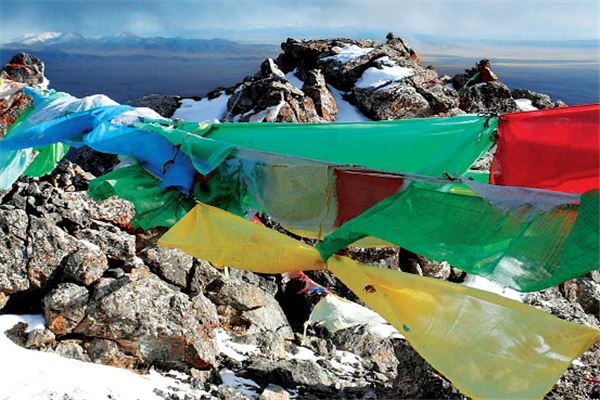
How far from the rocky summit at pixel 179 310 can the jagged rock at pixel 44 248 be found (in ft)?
0.06

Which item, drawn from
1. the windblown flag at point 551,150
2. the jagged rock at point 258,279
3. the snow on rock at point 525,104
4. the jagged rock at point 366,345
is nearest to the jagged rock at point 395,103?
the snow on rock at point 525,104

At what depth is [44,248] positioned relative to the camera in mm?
9539

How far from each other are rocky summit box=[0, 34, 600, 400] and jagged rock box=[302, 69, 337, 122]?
2400mm

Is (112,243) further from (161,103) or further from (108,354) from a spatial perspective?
(161,103)

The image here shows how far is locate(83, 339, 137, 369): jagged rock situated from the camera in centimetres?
880

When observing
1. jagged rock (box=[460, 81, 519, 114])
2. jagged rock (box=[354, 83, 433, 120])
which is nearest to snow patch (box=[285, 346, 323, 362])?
jagged rock (box=[354, 83, 433, 120])

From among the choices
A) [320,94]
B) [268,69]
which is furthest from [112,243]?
[268,69]

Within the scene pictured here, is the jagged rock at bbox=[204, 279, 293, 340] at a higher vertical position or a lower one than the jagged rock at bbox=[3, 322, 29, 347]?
lower

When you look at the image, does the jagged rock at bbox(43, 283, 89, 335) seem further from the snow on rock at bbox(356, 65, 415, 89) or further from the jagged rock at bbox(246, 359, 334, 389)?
the snow on rock at bbox(356, 65, 415, 89)

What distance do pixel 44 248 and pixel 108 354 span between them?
2.21 meters

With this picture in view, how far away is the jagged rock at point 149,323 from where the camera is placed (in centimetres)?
898

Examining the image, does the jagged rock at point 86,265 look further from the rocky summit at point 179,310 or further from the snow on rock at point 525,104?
the snow on rock at point 525,104

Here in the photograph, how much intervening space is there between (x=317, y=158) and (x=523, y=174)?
1671mm

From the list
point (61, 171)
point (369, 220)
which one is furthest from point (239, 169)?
point (61, 171)
